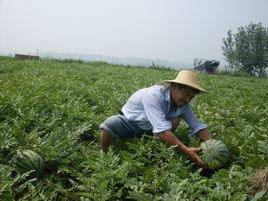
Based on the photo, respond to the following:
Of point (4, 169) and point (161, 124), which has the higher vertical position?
point (161, 124)

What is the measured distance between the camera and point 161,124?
4664 mm

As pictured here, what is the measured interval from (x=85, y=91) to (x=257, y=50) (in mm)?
58090

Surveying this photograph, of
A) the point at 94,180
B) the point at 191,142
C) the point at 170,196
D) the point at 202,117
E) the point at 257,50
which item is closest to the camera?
the point at 170,196

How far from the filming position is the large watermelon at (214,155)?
4.55 m

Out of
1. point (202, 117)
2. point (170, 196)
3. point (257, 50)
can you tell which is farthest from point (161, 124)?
point (257, 50)

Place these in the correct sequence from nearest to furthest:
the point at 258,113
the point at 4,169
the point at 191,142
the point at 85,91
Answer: the point at 4,169 → the point at 191,142 → the point at 258,113 → the point at 85,91

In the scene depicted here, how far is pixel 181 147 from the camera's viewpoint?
459 cm

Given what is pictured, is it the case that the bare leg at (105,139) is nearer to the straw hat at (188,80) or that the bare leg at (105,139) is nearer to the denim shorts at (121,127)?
the denim shorts at (121,127)

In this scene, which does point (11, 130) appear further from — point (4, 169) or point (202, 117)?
point (202, 117)

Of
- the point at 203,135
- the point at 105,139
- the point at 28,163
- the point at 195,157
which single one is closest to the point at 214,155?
the point at 195,157

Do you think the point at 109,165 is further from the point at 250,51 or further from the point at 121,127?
the point at 250,51

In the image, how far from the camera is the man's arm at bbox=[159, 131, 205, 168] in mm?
4539

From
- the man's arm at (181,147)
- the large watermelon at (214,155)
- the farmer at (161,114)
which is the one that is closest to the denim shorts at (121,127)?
the farmer at (161,114)

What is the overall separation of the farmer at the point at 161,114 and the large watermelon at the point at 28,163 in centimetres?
104
